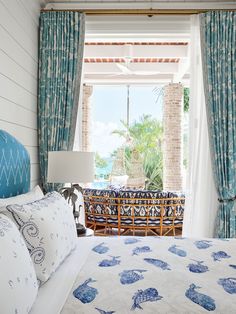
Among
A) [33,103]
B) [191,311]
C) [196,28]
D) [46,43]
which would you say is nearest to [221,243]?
[191,311]

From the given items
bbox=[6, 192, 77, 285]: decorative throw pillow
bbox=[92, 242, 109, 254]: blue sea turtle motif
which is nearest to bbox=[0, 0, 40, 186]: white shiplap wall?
bbox=[6, 192, 77, 285]: decorative throw pillow

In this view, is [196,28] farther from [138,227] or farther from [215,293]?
[215,293]

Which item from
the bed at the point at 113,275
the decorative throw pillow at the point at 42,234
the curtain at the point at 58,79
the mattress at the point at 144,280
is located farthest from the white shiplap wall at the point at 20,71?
the mattress at the point at 144,280

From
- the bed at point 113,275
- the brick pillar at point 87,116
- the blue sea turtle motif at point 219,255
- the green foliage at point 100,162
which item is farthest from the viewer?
the green foliage at point 100,162

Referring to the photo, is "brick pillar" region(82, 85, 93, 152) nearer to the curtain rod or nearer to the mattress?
the curtain rod

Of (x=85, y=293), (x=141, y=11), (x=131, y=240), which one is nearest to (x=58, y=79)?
(x=141, y=11)

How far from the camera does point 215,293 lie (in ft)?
4.07

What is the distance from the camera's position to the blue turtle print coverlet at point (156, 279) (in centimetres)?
114

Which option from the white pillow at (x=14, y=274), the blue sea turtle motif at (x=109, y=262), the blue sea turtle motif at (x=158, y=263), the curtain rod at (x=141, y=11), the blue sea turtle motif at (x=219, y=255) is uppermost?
the curtain rod at (x=141, y=11)

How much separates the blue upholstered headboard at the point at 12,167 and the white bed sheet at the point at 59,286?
2.04 ft

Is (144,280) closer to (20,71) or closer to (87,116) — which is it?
(20,71)

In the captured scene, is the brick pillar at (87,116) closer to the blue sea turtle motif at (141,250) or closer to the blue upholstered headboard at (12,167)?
the blue upholstered headboard at (12,167)

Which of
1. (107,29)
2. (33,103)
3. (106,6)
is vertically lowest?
(33,103)

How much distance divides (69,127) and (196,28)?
5.67 ft
